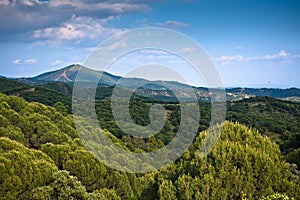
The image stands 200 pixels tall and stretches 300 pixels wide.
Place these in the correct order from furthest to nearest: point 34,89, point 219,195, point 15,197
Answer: point 34,89, point 15,197, point 219,195

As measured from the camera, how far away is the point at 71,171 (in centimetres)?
3027

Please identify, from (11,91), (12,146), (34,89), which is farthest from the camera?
(34,89)

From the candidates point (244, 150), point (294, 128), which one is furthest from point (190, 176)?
point (294, 128)

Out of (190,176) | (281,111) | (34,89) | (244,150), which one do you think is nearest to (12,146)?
(190,176)

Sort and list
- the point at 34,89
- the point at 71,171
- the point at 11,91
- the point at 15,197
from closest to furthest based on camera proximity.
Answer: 1. the point at 15,197
2. the point at 71,171
3. the point at 11,91
4. the point at 34,89

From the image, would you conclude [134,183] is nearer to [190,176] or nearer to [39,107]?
[39,107]

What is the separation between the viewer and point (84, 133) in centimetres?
5431

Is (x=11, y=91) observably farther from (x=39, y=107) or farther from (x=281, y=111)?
(x=281, y=111)

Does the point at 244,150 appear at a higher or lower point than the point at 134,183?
higher

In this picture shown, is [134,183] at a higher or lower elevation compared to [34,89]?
lower

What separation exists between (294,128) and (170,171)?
104 metres

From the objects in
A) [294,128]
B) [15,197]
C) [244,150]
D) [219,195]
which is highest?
[244,150]

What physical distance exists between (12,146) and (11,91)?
351 feet

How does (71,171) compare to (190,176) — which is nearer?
(190,176)
